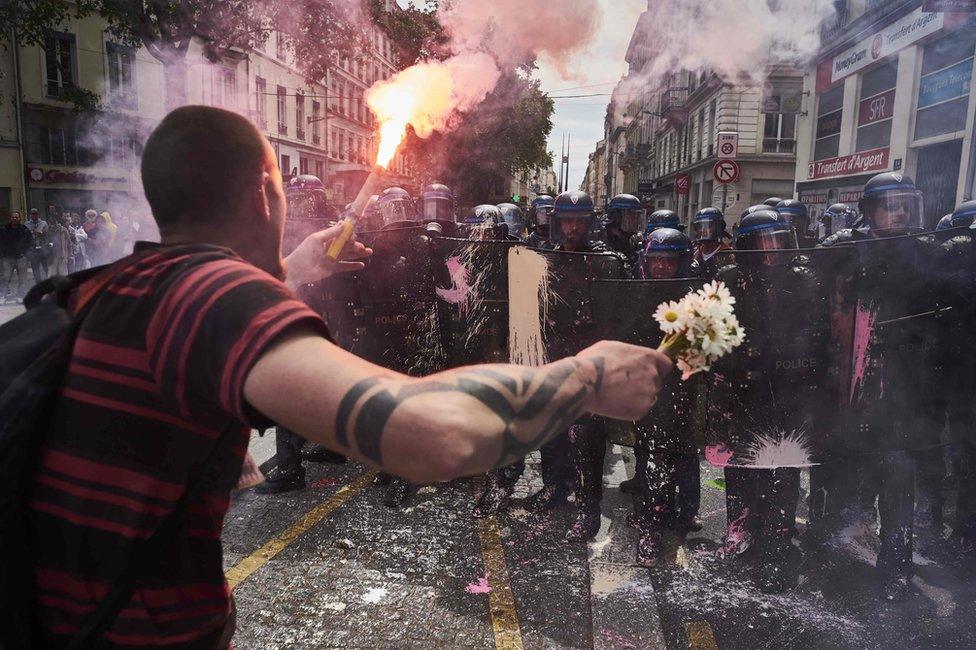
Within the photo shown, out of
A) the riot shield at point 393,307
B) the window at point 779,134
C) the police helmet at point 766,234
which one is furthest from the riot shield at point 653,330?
the window at point 779,134

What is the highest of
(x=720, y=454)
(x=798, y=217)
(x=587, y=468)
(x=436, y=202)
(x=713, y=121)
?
(x=713, y=121)

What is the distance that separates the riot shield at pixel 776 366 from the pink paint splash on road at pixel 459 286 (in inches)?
81.5

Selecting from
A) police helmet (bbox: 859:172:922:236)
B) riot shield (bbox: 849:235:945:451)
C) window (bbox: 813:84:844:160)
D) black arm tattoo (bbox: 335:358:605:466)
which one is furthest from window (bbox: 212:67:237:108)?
A: window (bbox: 813:84:844:160)

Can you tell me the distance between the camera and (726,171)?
11586 millimetres

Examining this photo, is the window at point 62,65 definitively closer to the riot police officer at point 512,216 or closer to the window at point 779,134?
the riot police officer at point 512,216

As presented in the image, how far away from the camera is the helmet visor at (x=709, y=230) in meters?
8.09

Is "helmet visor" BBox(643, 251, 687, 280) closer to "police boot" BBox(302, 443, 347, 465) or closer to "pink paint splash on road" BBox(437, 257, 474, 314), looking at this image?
"pink paint splash on road" BBox(437, 257, 474, 314)

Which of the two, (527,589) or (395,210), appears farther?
(395,210)

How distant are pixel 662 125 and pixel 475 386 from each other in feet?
117

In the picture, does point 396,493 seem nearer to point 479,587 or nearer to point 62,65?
point 479,587

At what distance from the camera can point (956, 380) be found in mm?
4230

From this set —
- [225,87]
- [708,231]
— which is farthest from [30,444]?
[225,87]

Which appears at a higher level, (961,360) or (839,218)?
(839,218)

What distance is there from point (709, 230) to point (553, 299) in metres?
4.27
